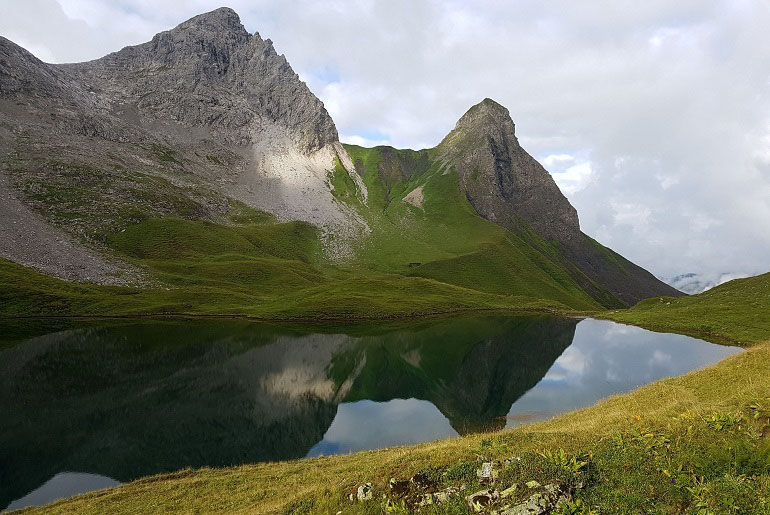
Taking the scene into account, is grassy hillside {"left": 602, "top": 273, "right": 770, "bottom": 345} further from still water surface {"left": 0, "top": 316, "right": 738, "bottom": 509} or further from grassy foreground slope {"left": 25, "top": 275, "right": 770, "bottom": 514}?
grassy foreground slope {"left": 25, "top": 275, "right": 770, "bottom": 514}

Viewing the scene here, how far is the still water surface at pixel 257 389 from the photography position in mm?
38562

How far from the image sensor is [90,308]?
116125mm

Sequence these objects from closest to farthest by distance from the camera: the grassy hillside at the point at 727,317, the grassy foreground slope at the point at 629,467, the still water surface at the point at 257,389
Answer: the grassy foreground slope at the point at 629,467
the still water surface at the point at 257,389
the grassy hillside at the point at 727,317

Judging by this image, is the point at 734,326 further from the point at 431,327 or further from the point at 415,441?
the point at 415,441

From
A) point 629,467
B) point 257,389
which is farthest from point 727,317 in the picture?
point 629,467

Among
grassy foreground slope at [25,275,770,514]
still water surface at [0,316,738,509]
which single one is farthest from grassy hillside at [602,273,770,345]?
grassy foreground slope at [25,275,770,514]

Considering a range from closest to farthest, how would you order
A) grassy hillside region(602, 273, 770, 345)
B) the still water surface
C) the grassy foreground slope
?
the grassy foreground slope → the still water surface → grassy hillside region(602, 273, 770, 345)

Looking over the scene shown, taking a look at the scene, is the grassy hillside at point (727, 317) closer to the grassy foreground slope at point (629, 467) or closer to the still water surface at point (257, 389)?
the still water surface at point (257, 389)

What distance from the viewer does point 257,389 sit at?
58.4 meters

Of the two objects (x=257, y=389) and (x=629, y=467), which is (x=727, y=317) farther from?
(x=629, y=467)

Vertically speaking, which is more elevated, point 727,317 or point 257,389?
point 727,317

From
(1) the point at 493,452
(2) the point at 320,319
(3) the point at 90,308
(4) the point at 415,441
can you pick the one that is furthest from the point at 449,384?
(3) the point at 90,308

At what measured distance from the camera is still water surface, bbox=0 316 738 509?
38562 millimetres

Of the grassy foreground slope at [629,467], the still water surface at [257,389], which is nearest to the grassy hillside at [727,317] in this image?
the still water surface at [257,389]
